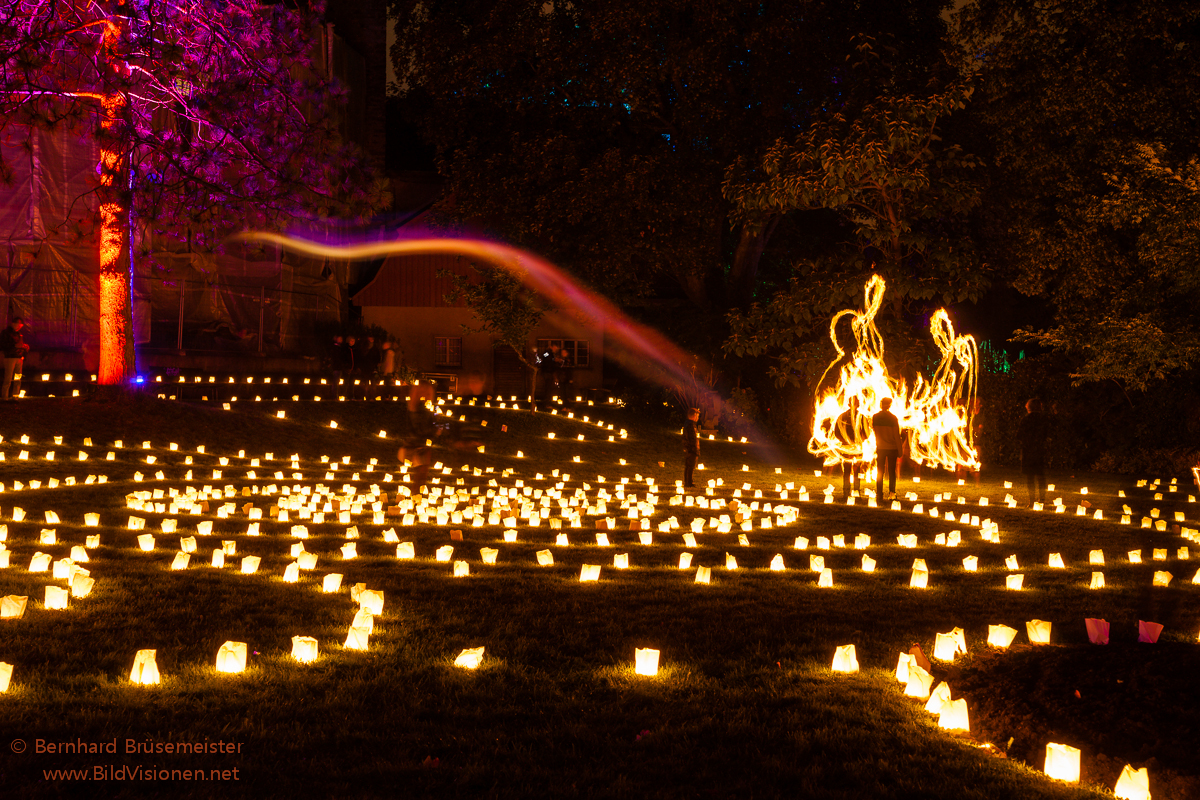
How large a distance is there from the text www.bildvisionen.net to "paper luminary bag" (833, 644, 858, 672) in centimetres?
346

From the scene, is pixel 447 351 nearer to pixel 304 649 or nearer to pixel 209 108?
pixel 209 108

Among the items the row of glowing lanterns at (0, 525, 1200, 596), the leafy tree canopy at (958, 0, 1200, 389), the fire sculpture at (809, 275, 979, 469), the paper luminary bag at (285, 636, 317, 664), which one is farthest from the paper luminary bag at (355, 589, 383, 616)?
the leafy tree canopy at (958, 0, 1200, 389)

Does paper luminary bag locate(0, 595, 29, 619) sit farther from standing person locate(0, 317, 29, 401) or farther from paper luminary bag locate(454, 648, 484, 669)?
standing person locate(0, 317, 29, 401)

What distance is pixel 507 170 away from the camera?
27.1 m

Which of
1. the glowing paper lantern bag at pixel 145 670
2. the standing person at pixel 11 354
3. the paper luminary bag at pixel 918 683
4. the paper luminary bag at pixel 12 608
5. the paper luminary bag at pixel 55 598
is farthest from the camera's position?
the standing person at pixel 11 354

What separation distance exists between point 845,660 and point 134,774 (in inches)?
153

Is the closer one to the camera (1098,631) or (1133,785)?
(1133,785)

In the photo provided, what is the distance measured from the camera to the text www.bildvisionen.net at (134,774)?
4320 mm

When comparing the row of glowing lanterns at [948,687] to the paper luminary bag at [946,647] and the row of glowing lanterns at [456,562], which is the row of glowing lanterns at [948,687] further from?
the row of glowing lanterns at [456,562]

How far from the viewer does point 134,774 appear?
14.4 ft

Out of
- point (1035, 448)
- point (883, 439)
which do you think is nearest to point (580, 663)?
point (883, 439)

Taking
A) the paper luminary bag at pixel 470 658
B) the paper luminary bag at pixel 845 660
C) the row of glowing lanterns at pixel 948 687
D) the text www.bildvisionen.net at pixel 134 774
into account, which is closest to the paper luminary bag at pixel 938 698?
the row of glowing lanterns at pixel 948 687

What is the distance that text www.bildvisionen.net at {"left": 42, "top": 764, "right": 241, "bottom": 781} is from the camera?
170 inches

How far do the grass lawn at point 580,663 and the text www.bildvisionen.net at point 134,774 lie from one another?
0.02 metres
